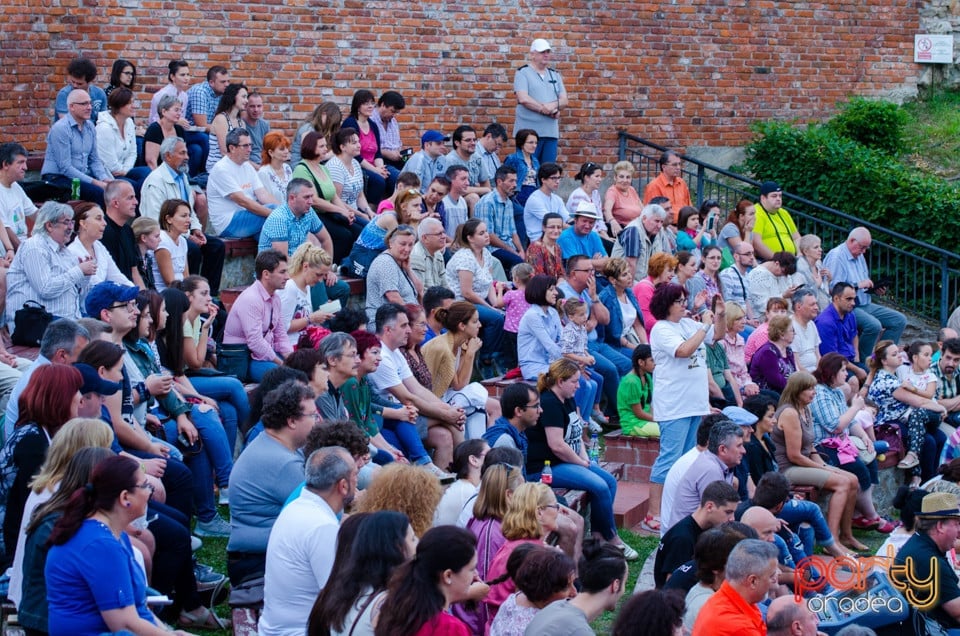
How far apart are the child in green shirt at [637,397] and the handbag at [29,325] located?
172 inches

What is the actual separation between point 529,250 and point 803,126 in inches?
284

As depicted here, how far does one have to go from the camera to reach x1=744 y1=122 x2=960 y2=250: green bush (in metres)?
15.6

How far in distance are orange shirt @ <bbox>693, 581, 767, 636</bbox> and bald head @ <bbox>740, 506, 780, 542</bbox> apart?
125cm

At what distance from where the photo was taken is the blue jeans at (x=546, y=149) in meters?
15.4

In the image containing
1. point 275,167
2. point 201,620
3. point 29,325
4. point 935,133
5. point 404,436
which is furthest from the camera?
point 935,133

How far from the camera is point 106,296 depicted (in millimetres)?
7391

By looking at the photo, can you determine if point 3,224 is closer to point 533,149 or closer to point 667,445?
point 667,445

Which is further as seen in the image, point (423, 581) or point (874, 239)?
point (874, 239)

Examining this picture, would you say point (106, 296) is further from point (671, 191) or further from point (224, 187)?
point (671, 191)

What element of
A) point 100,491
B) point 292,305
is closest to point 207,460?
point 292,305

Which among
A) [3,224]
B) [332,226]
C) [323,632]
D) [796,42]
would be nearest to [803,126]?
[796,42]

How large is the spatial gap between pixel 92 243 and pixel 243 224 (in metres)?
2.41

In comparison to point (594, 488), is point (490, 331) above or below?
above

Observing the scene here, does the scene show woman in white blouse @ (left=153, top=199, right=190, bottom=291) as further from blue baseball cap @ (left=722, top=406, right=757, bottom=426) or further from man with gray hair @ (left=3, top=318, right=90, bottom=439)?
blue baseball cap @ (left=722, top=406, right=757, bottom=426)
